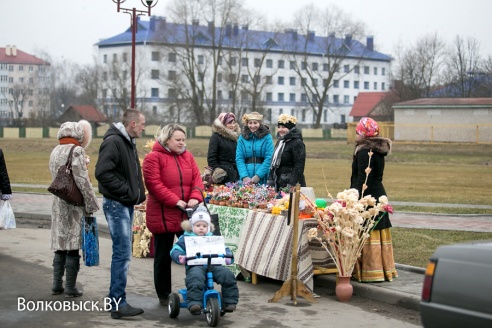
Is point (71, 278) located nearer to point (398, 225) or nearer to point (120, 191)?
point (120, 191)

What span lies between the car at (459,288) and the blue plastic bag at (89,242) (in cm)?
455

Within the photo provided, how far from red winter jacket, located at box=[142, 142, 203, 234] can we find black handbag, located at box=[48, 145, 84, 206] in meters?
0.90

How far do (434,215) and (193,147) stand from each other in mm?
42290

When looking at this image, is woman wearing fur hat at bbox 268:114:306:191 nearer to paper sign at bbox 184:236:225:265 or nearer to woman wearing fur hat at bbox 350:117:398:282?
woman wearing fur hat at bbox 350:117:398:282

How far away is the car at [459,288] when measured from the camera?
5.51m

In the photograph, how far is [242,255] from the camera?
1070 cm

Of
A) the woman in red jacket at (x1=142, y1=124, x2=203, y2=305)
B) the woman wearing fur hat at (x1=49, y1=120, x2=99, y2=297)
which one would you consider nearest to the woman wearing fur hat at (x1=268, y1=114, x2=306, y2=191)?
the woman in red jacket at (x1=142, y1=124, x2=203, y2=305)

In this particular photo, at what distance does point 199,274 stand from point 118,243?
3.21 feet

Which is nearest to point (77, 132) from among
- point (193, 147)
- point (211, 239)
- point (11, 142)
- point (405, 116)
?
point (211, 239)

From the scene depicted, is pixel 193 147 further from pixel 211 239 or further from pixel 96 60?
pixel 96 60

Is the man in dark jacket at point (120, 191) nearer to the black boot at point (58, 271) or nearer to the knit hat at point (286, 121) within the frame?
the black boot at point (58, 271)

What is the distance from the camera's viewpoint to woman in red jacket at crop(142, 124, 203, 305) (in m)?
8.91

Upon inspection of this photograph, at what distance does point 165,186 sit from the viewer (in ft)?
29.5

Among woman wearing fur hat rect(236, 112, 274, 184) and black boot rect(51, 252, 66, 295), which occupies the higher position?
woman wearing fur hat rect(236, 112, 274, 184)
